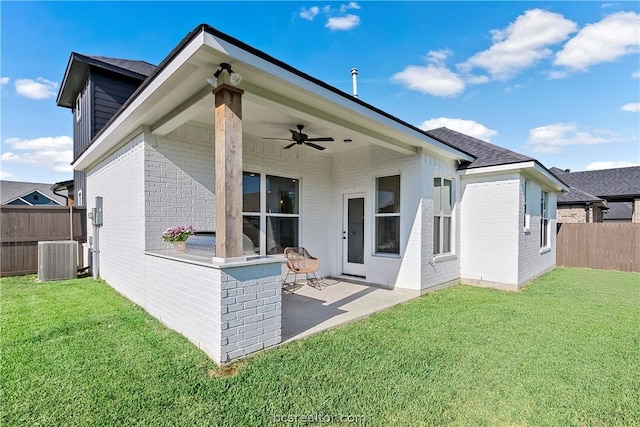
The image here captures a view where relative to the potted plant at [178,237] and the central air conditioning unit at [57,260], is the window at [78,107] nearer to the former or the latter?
the central air conditioning unit at [57,260]

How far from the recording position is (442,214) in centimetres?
675

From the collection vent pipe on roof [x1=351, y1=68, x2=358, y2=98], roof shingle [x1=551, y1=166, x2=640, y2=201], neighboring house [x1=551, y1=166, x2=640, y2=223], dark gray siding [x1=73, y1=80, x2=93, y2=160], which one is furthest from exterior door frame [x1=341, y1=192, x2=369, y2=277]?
roof shingle [x1=551, y1=166, x2=640, y2=201]

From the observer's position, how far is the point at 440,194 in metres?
6.77

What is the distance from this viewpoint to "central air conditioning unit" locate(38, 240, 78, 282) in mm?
6617

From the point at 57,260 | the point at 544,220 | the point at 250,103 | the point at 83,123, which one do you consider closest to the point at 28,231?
the point at 57,260

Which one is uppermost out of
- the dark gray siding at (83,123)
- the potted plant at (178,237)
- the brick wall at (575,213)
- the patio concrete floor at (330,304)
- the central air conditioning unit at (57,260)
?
the dark gray siding at (83,123)

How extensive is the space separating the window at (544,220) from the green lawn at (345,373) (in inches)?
195

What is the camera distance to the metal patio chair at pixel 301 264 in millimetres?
5930

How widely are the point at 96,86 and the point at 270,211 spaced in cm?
660

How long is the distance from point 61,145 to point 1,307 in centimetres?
4317

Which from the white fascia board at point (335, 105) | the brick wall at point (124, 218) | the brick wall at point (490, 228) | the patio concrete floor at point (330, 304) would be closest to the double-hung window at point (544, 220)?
the brick wall at point (490, 228)

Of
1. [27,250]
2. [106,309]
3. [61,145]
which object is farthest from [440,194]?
[61,145]

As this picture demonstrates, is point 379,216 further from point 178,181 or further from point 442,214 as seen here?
point 178,181

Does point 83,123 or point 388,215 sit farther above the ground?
point 83,123
